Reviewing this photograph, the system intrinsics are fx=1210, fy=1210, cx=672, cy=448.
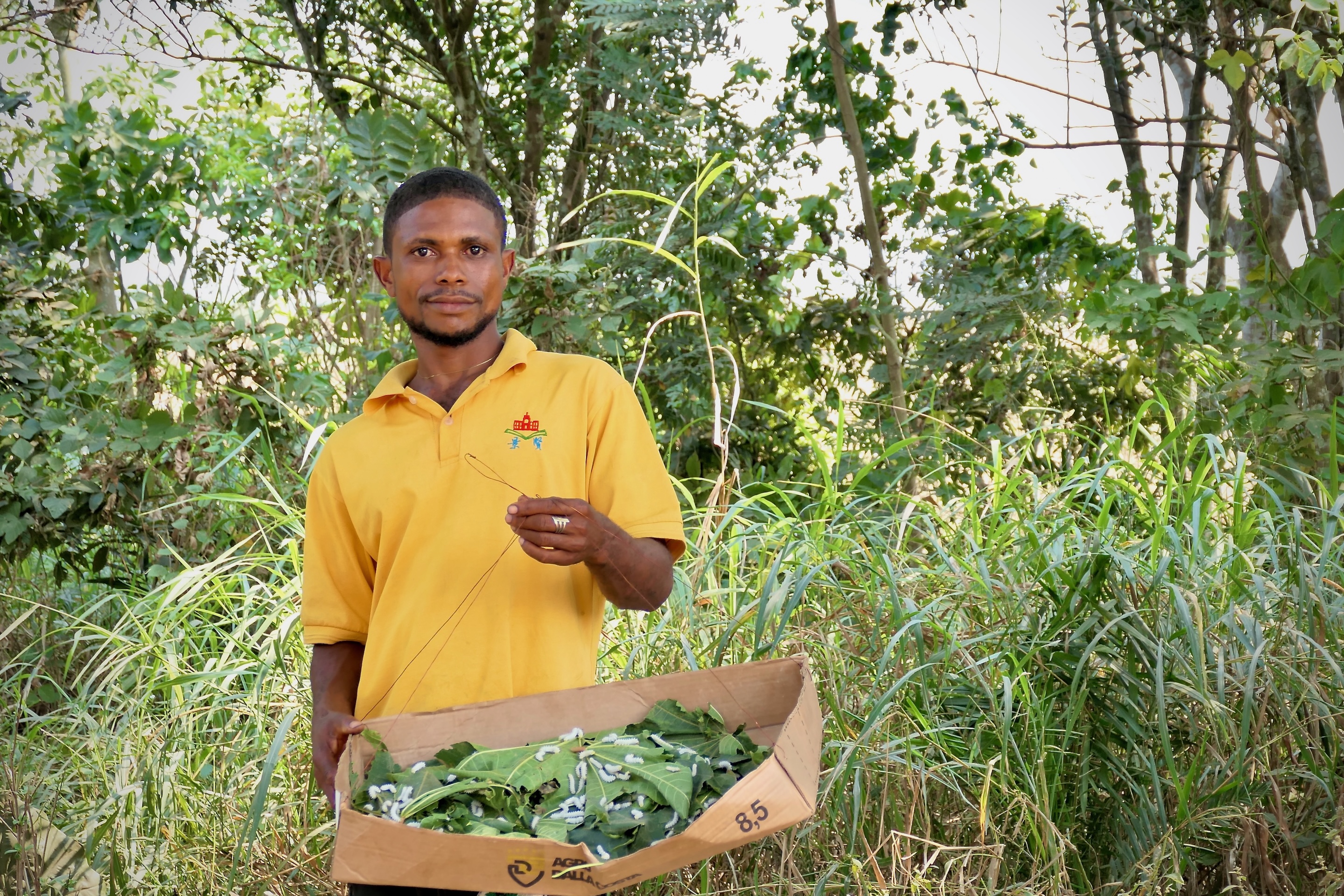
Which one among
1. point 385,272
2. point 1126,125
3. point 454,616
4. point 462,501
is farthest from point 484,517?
point 1126,125

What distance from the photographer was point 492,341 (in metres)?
1.85

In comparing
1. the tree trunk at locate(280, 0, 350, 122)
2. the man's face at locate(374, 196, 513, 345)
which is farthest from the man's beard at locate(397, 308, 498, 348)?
the tree trunk at locate(280, 0, 350, 122)

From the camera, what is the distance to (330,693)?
6.01 ft

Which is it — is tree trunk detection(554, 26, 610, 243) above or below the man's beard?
above

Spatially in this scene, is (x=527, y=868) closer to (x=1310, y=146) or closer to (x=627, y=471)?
(x=627, y=471)

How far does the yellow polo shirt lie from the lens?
66.5 inches

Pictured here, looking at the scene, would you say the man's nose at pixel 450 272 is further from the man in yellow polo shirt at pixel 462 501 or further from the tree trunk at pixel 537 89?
the tree trunk at pixel 537 89

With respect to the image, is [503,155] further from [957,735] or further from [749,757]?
[749,757]

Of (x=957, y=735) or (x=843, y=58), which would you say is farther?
(x=843, y=58)

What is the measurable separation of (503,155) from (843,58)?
2.05 metres

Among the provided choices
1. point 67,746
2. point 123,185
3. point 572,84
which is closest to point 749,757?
point 67,746

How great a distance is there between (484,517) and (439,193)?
19.1 inches

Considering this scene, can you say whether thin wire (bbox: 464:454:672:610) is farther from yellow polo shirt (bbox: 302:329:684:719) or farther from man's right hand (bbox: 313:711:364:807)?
man's right hand (bbox: 313:711:364:807)

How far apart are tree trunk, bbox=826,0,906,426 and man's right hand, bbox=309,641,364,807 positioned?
2.90 metres
